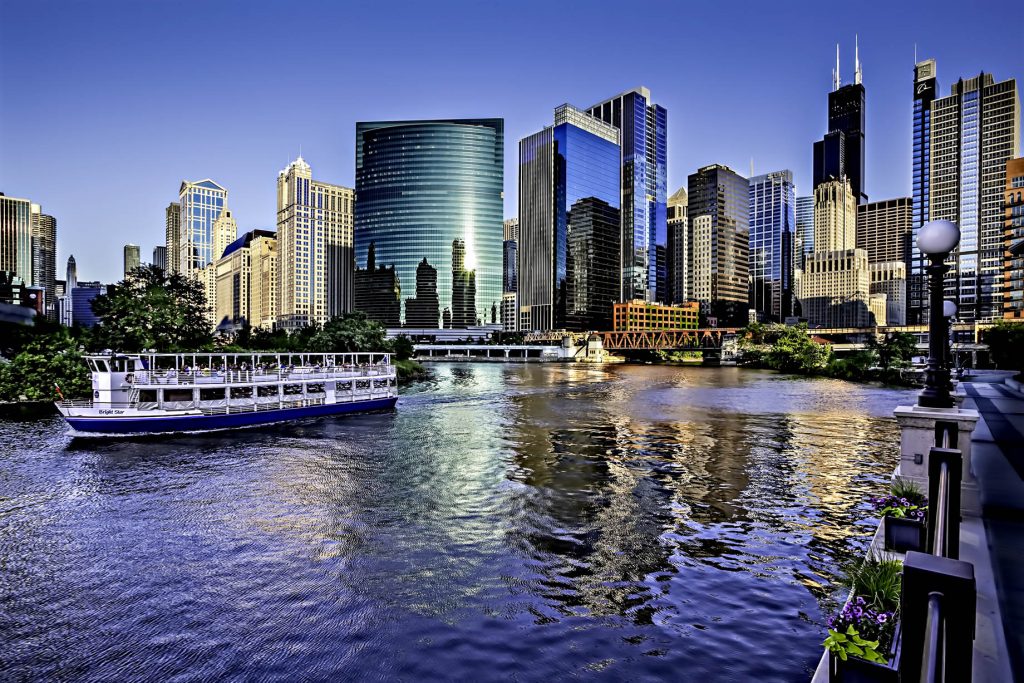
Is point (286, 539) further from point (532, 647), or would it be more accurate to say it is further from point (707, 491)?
point (707, 491)

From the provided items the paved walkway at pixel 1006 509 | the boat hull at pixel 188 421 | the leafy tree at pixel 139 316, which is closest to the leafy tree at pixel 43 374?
the leafy tree at pixel 139 316

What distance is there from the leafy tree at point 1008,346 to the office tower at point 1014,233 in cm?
5818

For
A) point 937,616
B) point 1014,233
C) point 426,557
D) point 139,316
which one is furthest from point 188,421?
point 1014,233

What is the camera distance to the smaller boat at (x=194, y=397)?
4512 cm

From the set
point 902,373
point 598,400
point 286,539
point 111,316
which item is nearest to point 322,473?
point 286,539

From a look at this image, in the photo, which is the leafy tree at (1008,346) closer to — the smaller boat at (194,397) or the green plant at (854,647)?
the smaller boat at (194,397)

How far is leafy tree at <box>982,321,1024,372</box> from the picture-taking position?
2866 inches

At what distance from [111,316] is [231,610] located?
75.2 metres

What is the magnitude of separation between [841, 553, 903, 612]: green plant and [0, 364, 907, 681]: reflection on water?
3.59 metres

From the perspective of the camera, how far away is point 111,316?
251 ft

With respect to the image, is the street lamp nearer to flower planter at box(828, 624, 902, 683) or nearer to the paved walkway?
the paved walkway

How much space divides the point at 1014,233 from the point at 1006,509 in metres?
166

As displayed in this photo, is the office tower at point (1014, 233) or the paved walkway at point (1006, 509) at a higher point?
the office tower at point (1014, 233)

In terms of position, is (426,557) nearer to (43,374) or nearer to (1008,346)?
(43,374)
